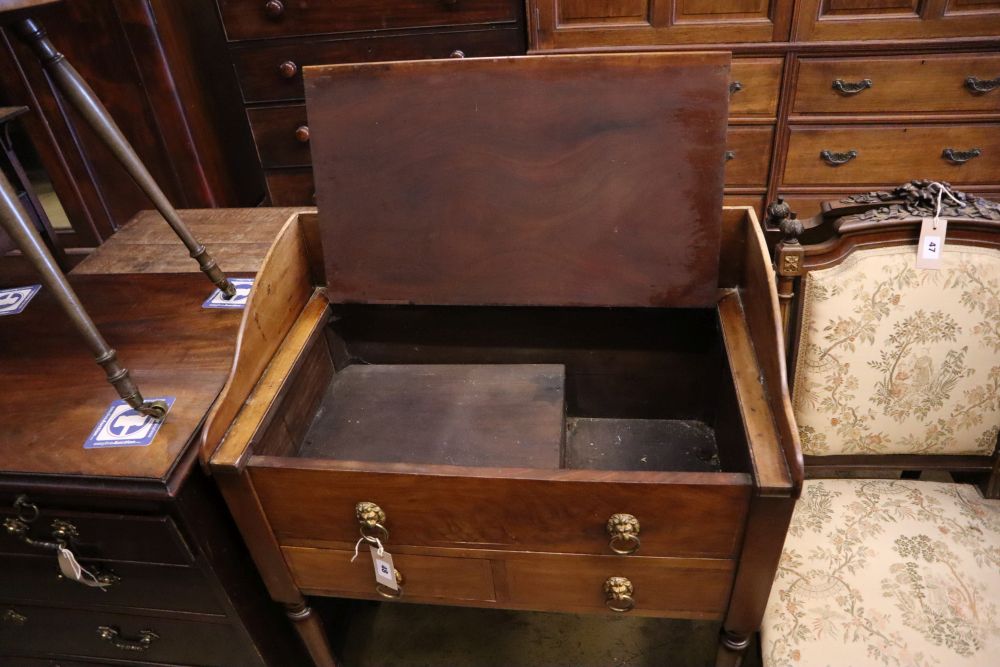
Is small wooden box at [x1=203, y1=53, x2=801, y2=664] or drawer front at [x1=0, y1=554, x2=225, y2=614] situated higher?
small wooden box at [x1=203, y1=53, x2=801, y2=664]

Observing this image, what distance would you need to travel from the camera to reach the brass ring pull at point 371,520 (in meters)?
0.87

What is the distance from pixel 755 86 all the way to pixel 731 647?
1664 millimetres

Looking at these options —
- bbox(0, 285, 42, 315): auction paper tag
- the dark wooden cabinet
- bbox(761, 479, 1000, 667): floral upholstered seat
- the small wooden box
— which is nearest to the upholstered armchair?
bbox(761, 479, 1000, 667): floral upholstered seat

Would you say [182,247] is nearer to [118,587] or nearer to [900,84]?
[118,587]

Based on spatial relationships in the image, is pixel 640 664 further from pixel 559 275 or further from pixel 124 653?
pixel 124 653

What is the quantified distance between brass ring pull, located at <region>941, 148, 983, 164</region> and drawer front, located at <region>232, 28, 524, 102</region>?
136 centimetres

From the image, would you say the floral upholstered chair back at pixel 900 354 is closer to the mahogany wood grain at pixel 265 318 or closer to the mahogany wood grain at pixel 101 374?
the mahogany wood grain at pixel 265 318

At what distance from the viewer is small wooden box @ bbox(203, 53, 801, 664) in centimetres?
85

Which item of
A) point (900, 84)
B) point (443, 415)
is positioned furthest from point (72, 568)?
point (900, 84)

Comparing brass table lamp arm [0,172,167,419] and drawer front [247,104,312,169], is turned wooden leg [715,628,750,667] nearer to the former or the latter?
brass table lamp arm [0,172,167,419]

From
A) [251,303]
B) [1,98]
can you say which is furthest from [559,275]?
[1,98]

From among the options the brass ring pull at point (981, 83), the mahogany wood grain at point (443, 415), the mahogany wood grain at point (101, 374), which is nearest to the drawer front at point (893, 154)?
the brass ring pull at point (981, 83)

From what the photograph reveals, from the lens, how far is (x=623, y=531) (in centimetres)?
82

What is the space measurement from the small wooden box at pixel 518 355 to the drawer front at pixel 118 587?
130 millimetres
